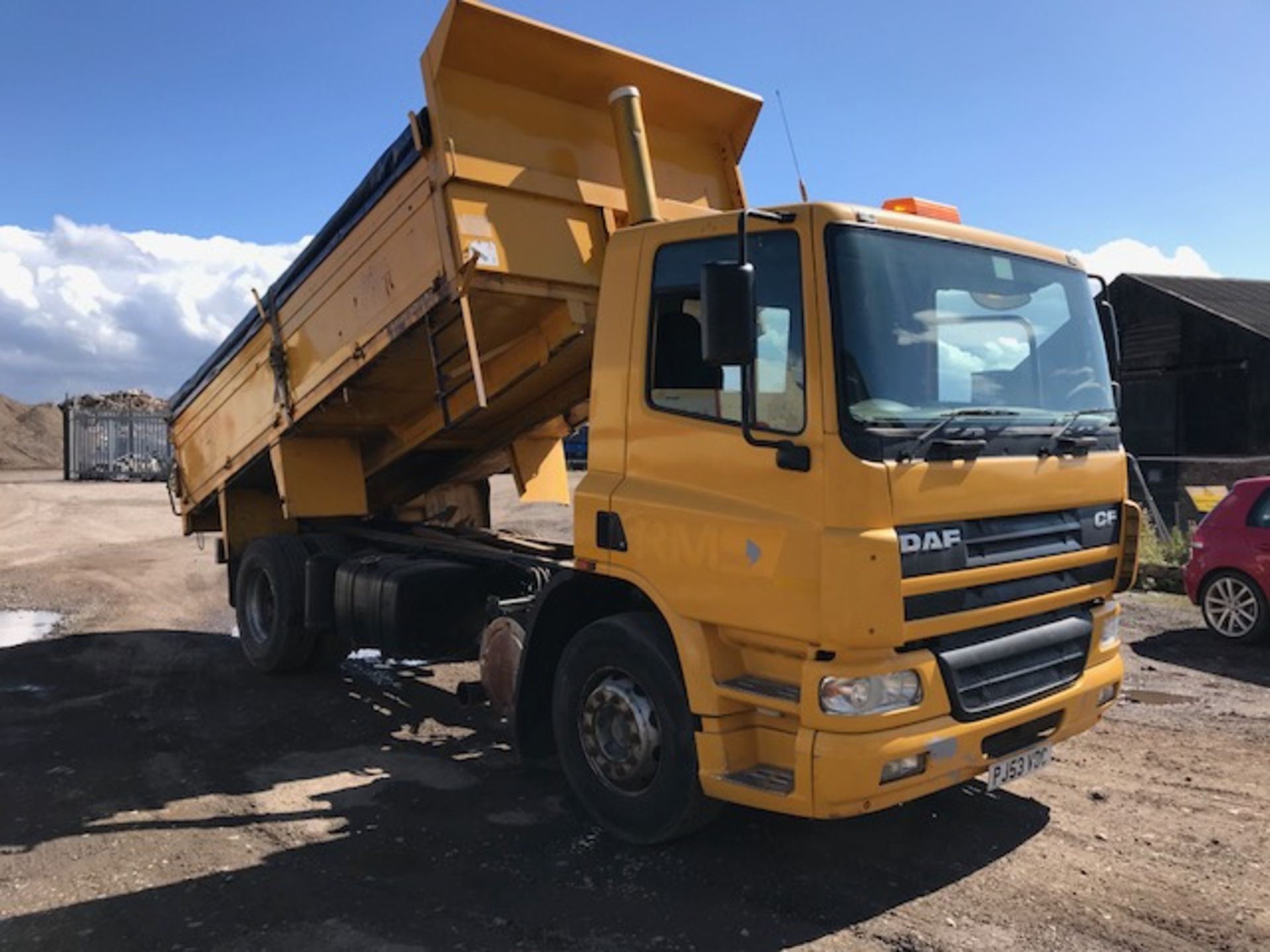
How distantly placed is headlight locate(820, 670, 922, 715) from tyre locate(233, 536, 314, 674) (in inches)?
205

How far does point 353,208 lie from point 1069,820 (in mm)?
5365

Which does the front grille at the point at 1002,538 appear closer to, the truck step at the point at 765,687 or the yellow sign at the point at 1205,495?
the truck step at the point at 765,687

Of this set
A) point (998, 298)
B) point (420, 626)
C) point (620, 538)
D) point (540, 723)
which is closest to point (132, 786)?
point (420, 626)

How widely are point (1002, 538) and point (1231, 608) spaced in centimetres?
603

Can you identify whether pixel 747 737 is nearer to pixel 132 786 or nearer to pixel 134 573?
pixel 132 786

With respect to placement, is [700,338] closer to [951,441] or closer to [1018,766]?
[951,441]

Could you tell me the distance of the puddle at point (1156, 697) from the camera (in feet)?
22.8

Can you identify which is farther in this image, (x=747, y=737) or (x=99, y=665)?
(x=99, y=665)

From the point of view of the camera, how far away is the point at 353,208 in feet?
20.6

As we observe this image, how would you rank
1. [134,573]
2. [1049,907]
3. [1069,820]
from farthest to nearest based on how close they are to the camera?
[134,573], [1069,820], [1049,907]

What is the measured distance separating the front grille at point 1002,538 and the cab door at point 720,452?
1.27 feet

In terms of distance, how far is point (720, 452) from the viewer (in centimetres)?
416

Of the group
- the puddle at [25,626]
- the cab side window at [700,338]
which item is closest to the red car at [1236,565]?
the cab side window at [700,338]

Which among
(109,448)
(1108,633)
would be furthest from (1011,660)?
(109,448)
